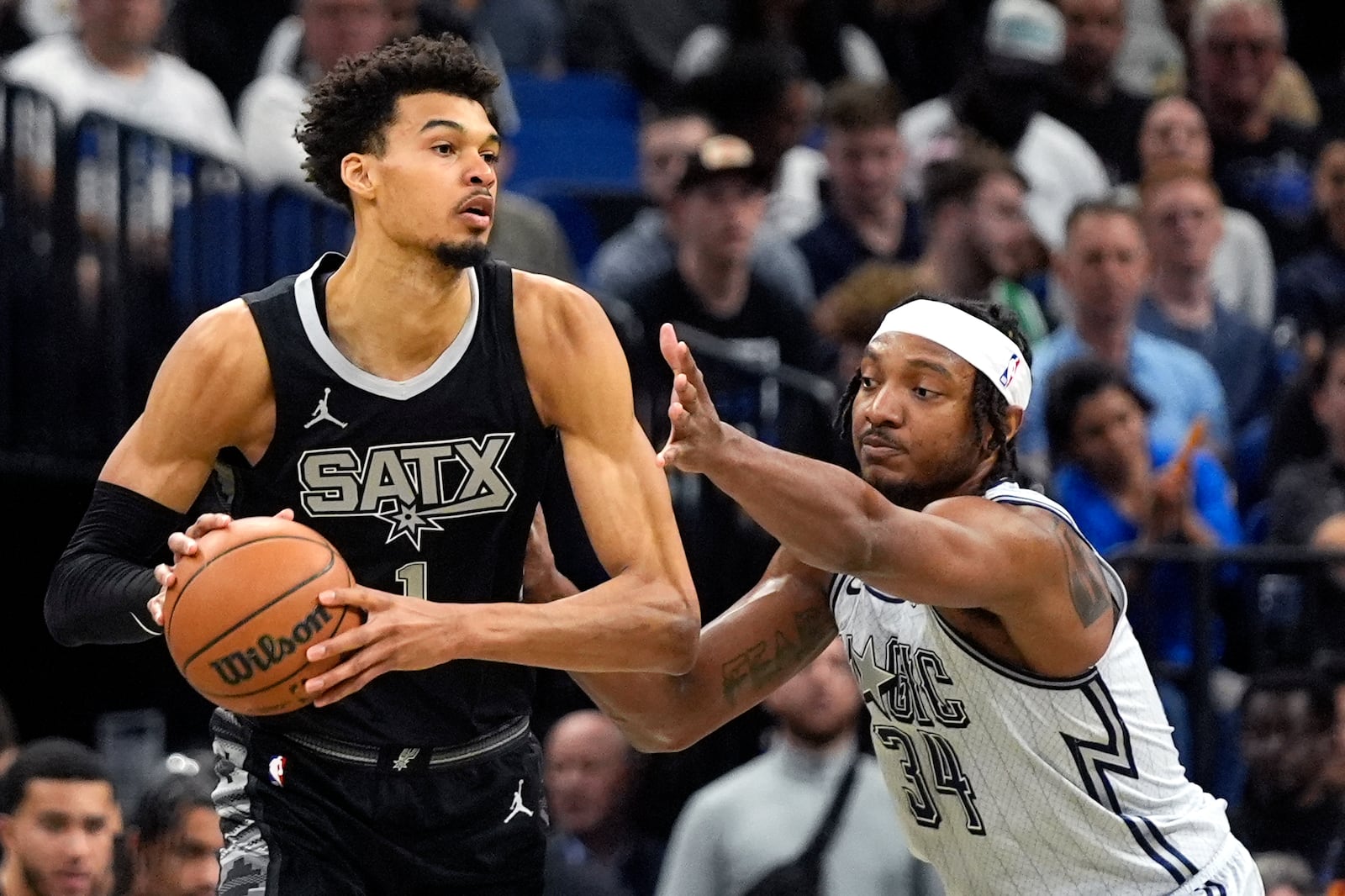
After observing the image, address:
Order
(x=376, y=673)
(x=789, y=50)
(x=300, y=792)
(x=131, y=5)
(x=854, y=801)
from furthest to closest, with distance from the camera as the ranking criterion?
(x=789, y=50) < (x=131, y=5) < (x=854, y=801) < (x=300, y=792) < (x=376, y=673)

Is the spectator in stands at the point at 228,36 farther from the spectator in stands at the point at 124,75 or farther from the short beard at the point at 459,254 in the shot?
the short beard at the point at 459,254

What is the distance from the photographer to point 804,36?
39.5ft

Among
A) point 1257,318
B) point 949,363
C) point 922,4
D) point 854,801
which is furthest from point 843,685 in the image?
point 922,4

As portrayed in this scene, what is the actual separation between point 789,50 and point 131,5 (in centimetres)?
349

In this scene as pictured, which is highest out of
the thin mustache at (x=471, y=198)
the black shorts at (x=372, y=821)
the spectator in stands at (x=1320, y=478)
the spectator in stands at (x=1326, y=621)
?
the thin mustache at (x=471, y=198)

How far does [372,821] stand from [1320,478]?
5.21 metres

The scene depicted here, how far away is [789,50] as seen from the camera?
443 inches

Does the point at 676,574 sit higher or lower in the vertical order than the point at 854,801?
higher

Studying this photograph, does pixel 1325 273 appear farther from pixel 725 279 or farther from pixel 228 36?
pixel 228 36

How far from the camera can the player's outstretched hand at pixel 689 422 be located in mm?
4246

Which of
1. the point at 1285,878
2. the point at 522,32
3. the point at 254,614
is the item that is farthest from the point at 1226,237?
the point at 254,614

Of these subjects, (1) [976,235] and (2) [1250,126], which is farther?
(2) [1250,126]

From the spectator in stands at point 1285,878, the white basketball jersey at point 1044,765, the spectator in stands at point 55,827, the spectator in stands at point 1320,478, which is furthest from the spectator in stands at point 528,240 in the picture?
the white basketball jersey at point 1044,765

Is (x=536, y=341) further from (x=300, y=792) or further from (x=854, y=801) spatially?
(x=854, y=801)
